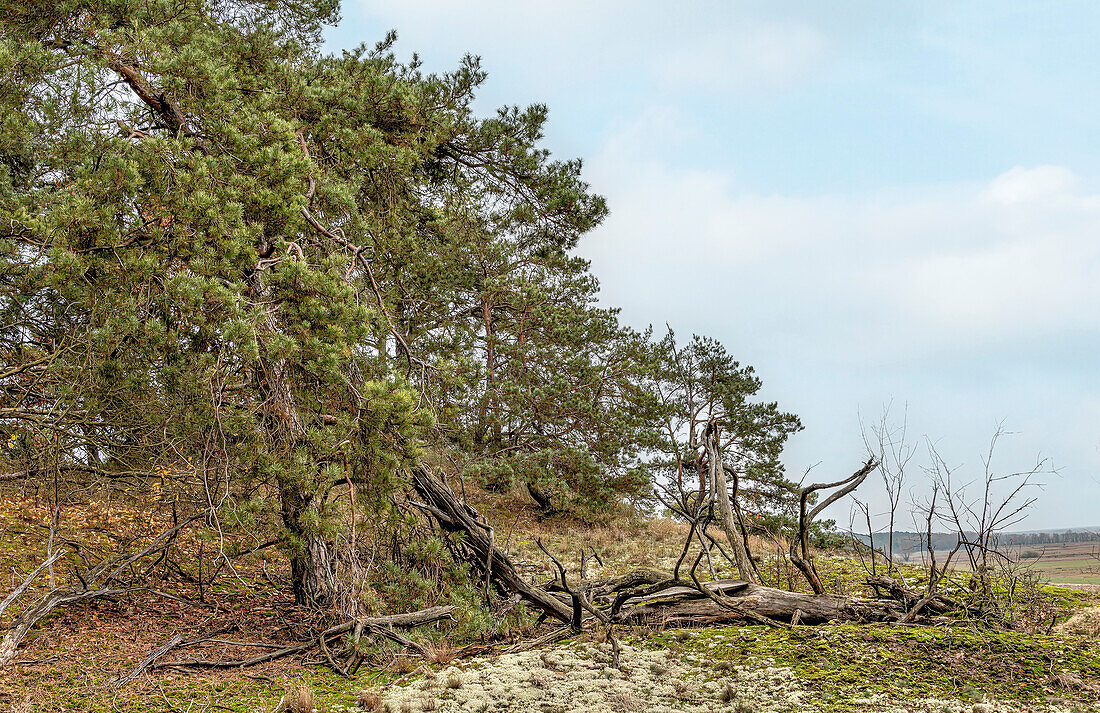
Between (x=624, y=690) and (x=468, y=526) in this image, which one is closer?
(x=624, y=690)

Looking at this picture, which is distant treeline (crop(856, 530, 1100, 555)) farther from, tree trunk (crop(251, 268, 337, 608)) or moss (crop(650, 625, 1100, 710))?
tree trunk (crop(251, 268, 337, 608))

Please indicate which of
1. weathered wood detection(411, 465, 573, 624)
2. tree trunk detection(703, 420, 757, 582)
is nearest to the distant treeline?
tree trunk detection(703, 420, 757, 582)

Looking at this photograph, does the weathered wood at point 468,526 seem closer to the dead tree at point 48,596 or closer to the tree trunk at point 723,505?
the tree trunk at point 723,505

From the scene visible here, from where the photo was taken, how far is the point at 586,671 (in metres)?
4.53

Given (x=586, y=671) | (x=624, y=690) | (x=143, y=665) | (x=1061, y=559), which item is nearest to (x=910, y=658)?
(x=624, y=690)

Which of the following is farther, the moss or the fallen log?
the fallen log

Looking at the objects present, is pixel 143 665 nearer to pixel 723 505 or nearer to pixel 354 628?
pixel 354 628

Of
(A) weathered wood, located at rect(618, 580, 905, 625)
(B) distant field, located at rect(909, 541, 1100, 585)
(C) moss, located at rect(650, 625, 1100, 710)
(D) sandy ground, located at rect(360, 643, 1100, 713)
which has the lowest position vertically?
(D) sandy ground, located at rect(360, 643, 1100, 713)

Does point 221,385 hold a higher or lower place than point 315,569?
higher

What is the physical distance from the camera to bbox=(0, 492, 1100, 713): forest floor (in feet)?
12.7

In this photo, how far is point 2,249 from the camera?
5613mm

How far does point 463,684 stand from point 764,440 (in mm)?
13201

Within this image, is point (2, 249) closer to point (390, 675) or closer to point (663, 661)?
point (390, 675)

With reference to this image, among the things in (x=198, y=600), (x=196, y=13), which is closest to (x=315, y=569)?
(x=198, y=600)
